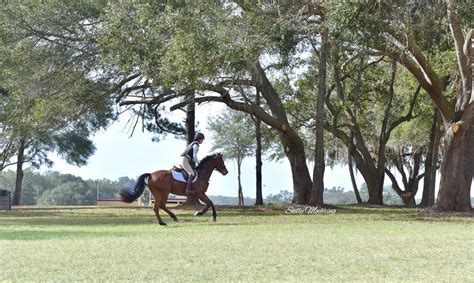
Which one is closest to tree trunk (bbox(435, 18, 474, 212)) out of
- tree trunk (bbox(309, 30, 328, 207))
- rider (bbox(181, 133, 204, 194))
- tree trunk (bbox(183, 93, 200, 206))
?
tree trunk (bbox(309, 30, 328, 207))

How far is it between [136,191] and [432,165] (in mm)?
19334

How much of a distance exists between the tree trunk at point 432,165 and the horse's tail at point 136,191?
18911mm

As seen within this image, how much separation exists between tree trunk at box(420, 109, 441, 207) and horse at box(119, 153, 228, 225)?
691 inches

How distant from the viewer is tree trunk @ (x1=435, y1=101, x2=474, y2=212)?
22.6 m

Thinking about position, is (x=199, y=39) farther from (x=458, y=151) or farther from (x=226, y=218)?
(x=458, y=151)

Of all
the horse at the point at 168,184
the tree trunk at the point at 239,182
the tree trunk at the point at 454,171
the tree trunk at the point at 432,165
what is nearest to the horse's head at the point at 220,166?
the horse at the point at 168,184

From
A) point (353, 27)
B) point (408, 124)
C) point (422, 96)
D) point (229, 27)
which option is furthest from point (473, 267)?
point (408, 124)

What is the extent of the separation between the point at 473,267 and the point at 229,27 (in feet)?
44.4

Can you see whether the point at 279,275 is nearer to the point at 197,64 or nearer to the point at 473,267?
the point at 473,267

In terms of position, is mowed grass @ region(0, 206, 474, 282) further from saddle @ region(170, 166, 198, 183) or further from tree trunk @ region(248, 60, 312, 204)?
tree trunk @ region(248, 60, 312, 204)

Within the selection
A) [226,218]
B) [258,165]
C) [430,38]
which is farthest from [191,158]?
[258,165]

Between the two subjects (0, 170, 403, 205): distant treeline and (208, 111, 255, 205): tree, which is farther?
(0, 170, 403, 205): distant treeline

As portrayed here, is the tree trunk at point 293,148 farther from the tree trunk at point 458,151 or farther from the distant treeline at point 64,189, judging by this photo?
the distant treeline at point 64,189

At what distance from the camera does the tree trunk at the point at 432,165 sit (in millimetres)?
33844
